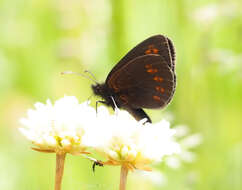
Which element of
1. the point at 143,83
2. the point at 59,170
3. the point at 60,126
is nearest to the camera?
the point at 59,170

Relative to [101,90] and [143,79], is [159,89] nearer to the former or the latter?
[143,79]

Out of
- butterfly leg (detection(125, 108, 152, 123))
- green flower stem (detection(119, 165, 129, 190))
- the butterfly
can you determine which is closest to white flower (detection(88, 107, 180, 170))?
green flower stem (detection(119, 165, 129, 190))

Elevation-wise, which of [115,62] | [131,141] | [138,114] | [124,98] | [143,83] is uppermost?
[115,62]

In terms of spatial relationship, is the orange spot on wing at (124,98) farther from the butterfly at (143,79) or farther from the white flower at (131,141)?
the white flower at (131,141)

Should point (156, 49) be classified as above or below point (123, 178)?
above

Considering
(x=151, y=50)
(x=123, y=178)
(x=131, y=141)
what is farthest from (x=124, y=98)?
(x=123, y=178)

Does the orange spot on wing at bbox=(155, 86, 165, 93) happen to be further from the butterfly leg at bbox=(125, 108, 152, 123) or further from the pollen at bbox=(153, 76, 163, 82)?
the butterfly leg at bbox=(125, 108, 152, 123)

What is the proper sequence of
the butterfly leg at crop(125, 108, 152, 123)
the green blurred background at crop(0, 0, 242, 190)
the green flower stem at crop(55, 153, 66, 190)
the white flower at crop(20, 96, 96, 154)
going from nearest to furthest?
the green flower stem at crop(55, 153, 66, 190) < the white flower at crop(20, 96, 96, 154) < the butterfly leg at crop(125, 108, 152, 123) < the green blurred background at crop(0, 0, 242, 190)
